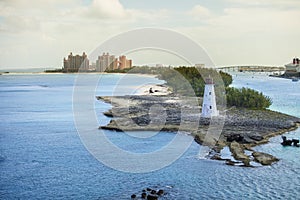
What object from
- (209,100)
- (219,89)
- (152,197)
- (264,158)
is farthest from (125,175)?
(219,89)

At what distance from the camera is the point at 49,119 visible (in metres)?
36.2

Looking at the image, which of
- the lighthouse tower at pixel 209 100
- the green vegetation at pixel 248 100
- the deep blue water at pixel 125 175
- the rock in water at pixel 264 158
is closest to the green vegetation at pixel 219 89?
the green vegetation at pixel 248 100

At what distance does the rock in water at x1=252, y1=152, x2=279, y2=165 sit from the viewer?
19570mm

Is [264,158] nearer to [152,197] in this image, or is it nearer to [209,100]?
[152,197]

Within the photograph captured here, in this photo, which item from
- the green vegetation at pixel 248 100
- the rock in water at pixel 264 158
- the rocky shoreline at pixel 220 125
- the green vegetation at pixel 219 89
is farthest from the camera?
the green vegetation at pixel 219 89

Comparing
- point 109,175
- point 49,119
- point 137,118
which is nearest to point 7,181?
point 109,175

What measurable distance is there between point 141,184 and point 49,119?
68.7 ft

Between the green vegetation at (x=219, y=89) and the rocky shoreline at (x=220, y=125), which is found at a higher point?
the green vegetation at (x=219, y=89)

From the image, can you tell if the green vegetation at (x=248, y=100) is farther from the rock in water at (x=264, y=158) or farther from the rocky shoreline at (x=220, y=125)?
the rock in water at (x=264, y=158)

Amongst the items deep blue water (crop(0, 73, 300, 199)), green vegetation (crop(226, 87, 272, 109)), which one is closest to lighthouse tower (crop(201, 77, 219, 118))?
deep blue water (crop(0, 73, 300, 199))

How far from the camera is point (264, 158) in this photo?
65.3 feet

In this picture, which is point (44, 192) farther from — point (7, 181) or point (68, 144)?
point (68, 144)

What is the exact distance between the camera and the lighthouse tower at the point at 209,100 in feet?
95.7

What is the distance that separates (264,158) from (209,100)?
1033 centimetres
